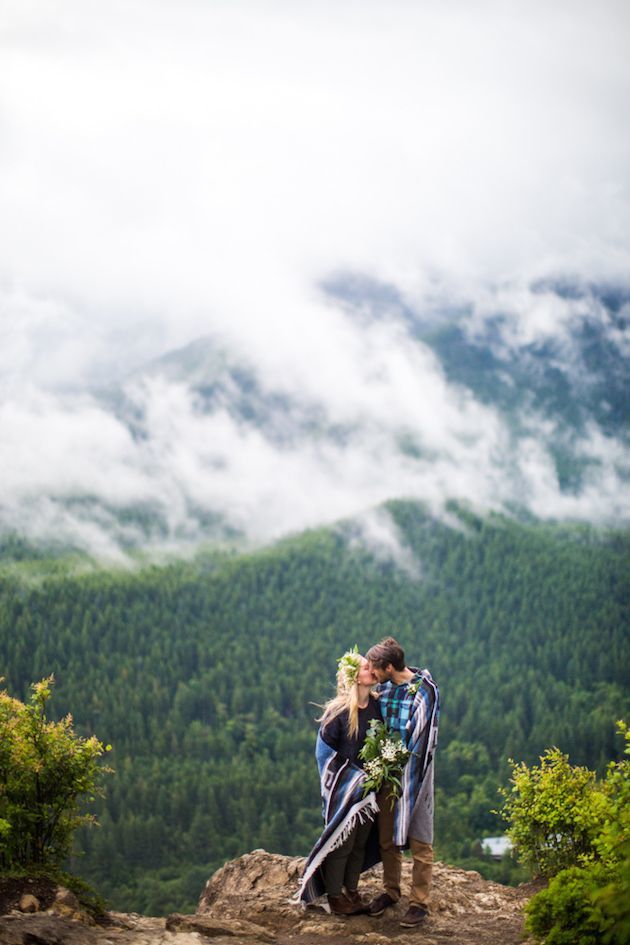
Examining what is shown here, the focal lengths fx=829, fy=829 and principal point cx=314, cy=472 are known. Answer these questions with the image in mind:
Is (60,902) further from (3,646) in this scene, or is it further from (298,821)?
(3,646)

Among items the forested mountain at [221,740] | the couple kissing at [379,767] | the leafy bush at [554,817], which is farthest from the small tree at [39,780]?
the forested mountain at [221,740]

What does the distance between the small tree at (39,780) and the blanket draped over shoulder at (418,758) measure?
5.92 metres

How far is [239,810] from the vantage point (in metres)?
125

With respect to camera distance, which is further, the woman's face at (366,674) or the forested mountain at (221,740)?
the forested mountain at (221,740)

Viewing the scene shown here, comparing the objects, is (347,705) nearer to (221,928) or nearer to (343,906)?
(343,906)

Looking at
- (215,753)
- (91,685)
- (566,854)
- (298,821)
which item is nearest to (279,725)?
(215,753)

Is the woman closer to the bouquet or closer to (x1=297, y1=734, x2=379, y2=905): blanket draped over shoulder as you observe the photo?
(x1=297, y1=734, x2=379, y2=905): blanket draped over shoulder

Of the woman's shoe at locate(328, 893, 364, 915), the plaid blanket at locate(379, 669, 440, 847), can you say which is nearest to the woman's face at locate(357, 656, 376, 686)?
the plaid blanket at locate(379, 669, 440, 847)

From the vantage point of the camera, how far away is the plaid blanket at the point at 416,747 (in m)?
13.0

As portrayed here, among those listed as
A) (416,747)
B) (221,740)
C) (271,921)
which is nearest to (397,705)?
(416,747)

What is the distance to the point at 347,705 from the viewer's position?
13203 mm

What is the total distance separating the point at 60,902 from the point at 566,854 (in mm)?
9936

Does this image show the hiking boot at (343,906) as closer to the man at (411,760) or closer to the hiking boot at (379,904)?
the hiking boot at (379,904)

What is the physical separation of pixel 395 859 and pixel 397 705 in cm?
271
